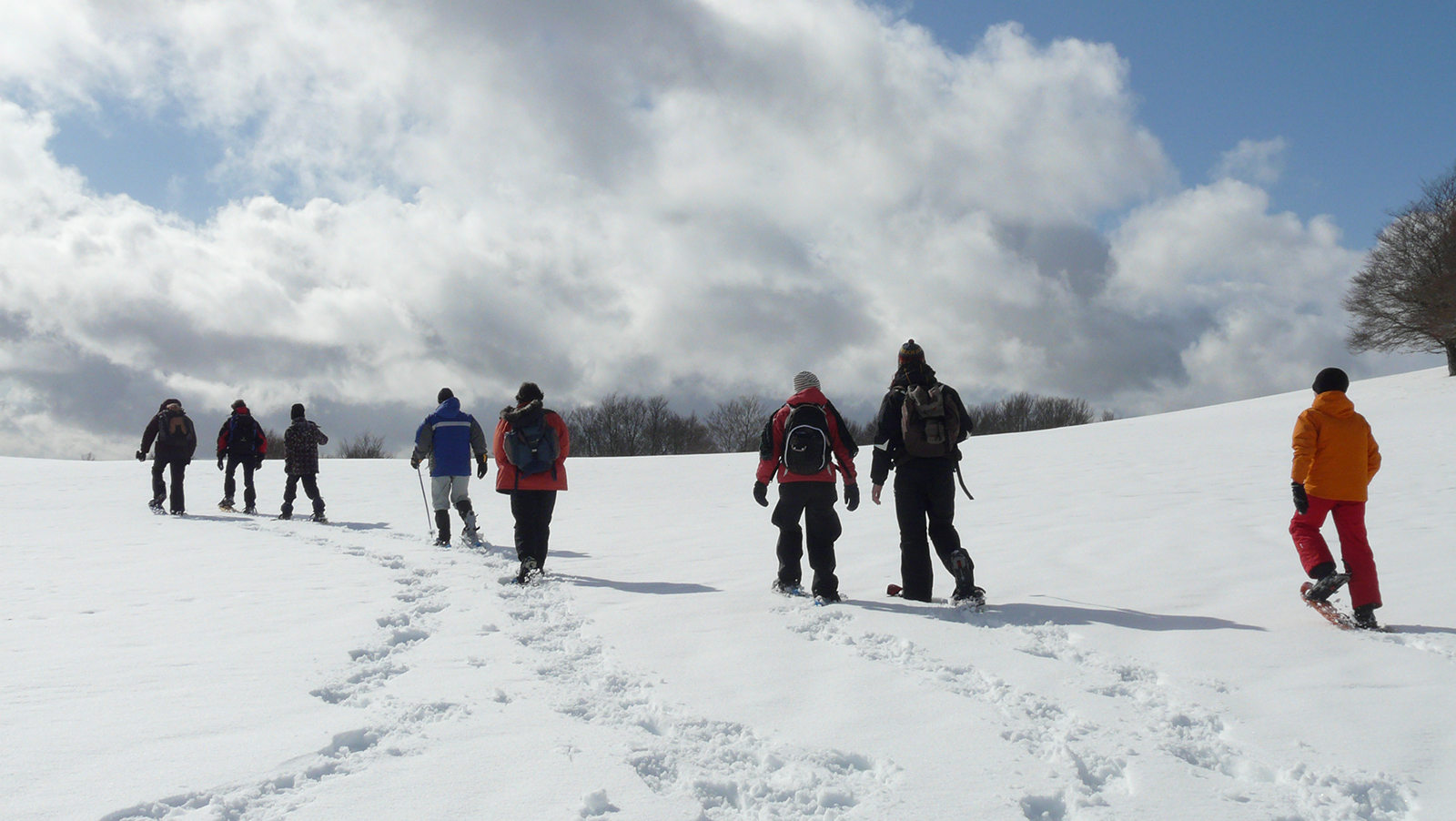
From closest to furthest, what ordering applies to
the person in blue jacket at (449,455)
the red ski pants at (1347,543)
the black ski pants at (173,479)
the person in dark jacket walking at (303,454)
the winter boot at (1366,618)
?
the winter boot at (1366,618)
the red ski pants at (1347,543)
the person in blue jacket at (449,455)
the person in dark jacket walking at (303,454)
the black ski pants at (173,479)

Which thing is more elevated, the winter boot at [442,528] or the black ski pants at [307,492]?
the black ski pants at [307,492]

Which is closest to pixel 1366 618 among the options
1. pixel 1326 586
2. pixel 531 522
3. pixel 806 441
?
pixel 1326 586

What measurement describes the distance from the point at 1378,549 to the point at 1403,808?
6.23m

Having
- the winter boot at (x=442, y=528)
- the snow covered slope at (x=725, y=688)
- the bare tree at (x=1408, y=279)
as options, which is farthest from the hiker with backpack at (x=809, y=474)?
the bare tree at (x=1408, y=279)

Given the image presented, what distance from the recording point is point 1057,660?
4695 mm

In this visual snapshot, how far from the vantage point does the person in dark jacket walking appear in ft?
43.5

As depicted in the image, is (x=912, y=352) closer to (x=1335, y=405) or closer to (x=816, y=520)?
(x=816, y=520)

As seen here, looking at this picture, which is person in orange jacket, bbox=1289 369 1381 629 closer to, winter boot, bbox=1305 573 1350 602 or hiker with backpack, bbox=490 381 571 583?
winter boot, bbox=1305 573 1350 602

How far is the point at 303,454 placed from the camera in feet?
43.6

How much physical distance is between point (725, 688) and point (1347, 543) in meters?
4.55

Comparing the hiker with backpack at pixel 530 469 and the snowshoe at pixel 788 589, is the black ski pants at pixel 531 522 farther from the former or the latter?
the snowshoe at pixel 788 589

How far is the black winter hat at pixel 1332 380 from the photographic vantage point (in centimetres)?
574

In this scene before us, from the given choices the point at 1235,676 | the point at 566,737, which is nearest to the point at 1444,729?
→ the point at 1235,676

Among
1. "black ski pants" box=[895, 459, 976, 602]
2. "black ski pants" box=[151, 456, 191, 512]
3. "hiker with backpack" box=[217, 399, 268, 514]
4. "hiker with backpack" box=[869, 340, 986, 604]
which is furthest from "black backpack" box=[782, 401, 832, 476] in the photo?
"black ski pants" box=[151, 456, 191, 512]
